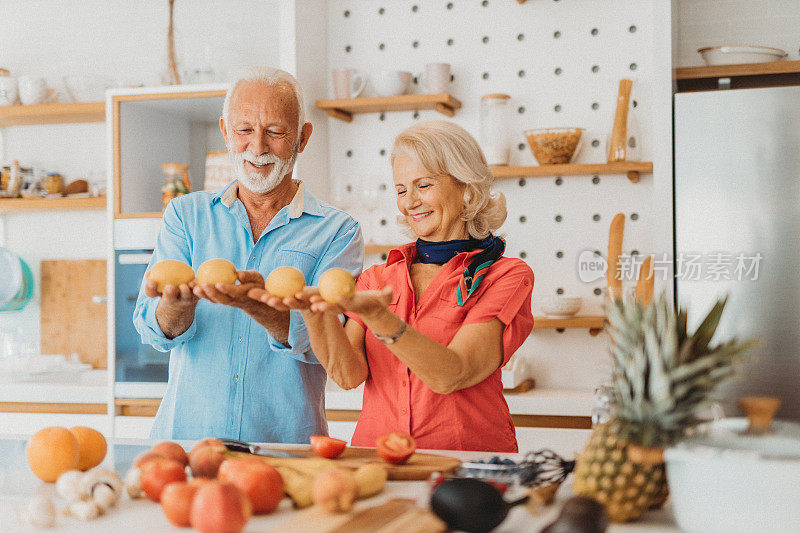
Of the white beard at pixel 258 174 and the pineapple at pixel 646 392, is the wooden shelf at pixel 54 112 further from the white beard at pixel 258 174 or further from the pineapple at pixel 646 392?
the pineapple at pixel 646 392

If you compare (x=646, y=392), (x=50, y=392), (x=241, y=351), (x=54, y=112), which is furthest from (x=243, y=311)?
(x=54, y=112)

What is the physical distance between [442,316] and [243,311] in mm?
437

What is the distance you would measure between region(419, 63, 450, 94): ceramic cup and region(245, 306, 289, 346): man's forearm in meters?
1.83

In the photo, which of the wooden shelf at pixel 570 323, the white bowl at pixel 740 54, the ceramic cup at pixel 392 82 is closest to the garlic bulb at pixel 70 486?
the wooden shelf at pixel 570 323

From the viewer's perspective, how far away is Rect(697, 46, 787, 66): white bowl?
299cm

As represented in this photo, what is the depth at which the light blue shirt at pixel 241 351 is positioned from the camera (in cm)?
172

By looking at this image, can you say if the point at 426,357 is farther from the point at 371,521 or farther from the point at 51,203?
the point at 51,203

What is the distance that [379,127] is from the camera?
3.44 m

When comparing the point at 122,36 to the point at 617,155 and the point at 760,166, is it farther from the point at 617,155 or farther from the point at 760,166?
the point at 760,166

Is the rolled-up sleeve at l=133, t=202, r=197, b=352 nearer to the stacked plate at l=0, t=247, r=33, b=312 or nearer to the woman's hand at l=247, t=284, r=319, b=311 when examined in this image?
the woman's hand at l=247, t=284, r=319, b=311

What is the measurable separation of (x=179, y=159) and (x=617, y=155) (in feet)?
6.17

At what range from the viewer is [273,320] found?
1.56 meters

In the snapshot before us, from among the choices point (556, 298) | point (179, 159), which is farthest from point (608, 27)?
point (179, 159)

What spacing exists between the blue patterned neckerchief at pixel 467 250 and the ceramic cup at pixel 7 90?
2568mm
